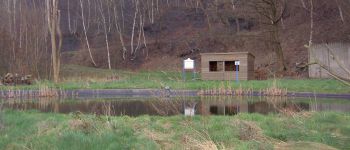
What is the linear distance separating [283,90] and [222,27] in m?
31.7

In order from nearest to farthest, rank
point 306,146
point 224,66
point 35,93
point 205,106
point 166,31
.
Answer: point 306,146 → point 205,106 → point 35,93 → point 224,66 → point 166,31

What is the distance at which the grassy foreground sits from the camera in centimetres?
718

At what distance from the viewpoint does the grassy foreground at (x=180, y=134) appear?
7.18 meters

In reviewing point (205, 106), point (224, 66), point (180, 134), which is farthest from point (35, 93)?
point (180, 134)

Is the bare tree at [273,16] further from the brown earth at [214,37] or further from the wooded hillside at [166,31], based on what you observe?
A: the brown earth at [214,37]

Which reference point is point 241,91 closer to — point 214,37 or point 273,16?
point 273,16

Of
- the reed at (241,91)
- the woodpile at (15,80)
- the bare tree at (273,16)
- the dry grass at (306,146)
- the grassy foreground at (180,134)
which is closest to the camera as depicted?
the dry grass at (306,146)

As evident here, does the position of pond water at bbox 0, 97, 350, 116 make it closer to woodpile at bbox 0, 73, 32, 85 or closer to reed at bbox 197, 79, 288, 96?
reed at bbox 197, 79, 288, 96

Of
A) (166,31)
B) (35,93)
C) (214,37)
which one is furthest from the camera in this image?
(166,31)

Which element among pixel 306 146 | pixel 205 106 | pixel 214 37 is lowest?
pixel 205 106

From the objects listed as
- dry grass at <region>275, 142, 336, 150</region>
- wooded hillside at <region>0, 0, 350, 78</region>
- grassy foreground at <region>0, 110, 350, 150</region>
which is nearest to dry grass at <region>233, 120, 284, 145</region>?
grassy foreground at <region>0, 110, 350, 150</region>

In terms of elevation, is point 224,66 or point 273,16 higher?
point 273,16

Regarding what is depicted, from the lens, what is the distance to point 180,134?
8.20 meters

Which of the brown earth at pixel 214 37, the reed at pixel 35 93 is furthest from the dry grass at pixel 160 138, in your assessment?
the brown earth at pixel 214 37
